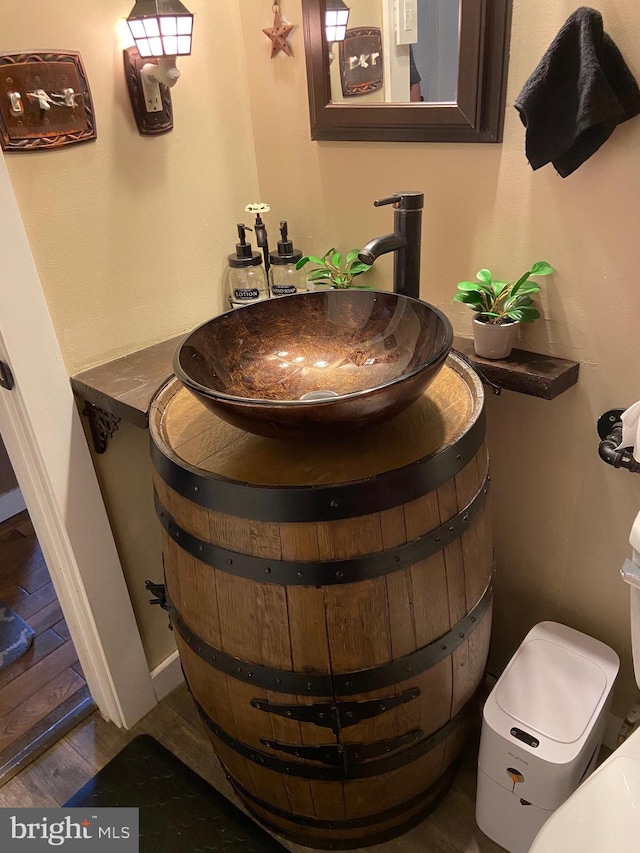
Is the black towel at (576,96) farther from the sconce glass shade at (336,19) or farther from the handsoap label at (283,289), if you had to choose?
the handsoap label at (283,289)

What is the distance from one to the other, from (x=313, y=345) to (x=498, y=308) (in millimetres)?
351

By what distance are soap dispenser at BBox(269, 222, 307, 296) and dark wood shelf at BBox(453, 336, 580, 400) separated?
450mm

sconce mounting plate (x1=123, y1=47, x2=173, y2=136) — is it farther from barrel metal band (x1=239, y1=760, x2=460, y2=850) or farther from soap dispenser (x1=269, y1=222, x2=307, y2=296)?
barrel metal band (x1=239, y1=760, x2=460, y2=850)

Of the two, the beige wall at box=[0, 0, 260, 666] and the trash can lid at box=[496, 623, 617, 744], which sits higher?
the beige wall at box=[0, 0, 260, 666]

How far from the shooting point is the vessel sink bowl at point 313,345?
1.05 metres

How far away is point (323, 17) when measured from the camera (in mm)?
1192

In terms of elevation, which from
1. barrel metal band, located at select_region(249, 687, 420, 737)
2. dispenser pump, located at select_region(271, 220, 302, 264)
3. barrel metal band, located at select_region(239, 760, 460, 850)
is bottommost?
barrel metal band, located at select_region(239, 760, 460, 850)

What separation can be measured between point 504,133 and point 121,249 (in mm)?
764

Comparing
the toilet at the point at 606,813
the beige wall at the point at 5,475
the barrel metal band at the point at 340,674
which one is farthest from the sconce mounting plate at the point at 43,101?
the beige wall at the point at 5,475

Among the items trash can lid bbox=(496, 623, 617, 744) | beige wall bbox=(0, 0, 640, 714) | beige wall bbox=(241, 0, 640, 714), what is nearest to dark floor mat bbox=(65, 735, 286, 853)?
beige wall bbox=(0, 0, 640, 714)

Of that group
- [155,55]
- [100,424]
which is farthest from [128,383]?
[155,55]

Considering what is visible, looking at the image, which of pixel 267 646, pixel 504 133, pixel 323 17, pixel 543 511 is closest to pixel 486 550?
pixel 543 511

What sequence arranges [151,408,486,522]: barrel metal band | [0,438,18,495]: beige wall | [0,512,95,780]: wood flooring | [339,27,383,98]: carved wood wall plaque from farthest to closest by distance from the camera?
[0,438,18,495]: beige wall, [0,512,95,780]: wood flooring, [339,27,383,98]: carved wood wall plaque, [151,408,486,522]: barrel metal band

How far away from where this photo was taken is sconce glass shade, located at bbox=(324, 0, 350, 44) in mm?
1174
